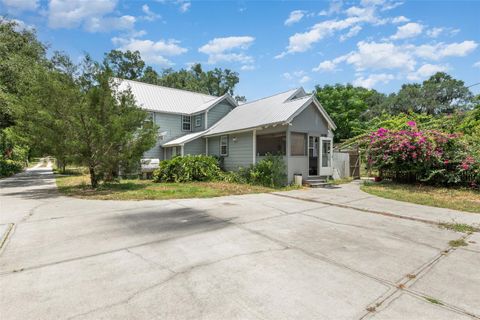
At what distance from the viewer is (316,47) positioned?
14375mm

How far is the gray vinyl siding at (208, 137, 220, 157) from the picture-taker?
17.4 metres

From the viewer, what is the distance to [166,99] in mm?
20516

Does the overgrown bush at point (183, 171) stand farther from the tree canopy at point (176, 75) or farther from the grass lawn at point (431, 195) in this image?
the tree canopy at point (176, 75)

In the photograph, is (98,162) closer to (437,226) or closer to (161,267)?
(161,267)

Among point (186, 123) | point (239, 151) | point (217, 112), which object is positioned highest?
point (217, 112)

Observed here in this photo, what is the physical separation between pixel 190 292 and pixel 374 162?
1363 centimetres

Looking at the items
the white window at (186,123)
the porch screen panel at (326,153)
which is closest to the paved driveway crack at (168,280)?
the porch screen panel at (326,153)

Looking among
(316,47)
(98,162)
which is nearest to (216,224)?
(98,162)

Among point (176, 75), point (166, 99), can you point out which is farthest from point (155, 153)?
point (176, 75)

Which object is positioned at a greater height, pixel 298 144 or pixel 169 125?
pixel 169 125

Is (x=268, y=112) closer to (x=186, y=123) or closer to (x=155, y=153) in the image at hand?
(x=186, y=123)

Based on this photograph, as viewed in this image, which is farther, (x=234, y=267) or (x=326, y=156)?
(x=326, y=156)

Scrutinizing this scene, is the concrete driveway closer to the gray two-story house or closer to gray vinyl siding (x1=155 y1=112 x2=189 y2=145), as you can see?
the gray two-story house

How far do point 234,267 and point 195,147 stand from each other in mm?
15166
